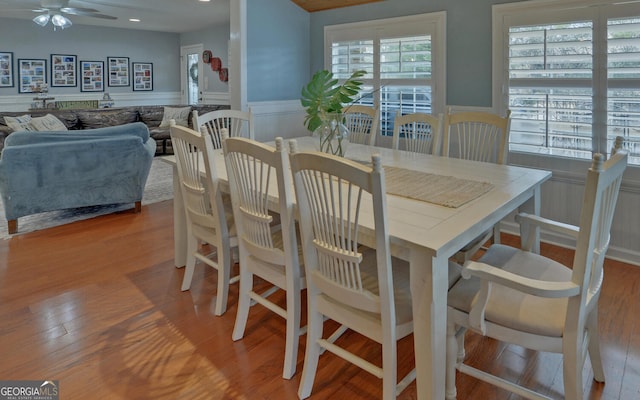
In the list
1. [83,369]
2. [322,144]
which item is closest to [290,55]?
[322,144]

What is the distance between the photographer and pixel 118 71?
9.78 metres

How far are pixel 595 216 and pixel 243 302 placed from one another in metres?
1.55

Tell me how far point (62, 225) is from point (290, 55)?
2.90m

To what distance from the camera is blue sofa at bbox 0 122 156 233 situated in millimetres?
3689

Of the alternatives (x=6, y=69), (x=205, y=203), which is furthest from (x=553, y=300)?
(x=6, y=69)

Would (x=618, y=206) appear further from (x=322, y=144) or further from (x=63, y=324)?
(x=63, y=324)

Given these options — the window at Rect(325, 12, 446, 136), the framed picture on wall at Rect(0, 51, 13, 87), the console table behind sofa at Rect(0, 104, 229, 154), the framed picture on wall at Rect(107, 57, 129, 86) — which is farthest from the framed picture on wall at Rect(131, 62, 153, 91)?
the window at Rect(325, 12, 446, 136)

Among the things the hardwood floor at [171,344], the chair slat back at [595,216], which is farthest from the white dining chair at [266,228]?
the chair slat back at [595,216]

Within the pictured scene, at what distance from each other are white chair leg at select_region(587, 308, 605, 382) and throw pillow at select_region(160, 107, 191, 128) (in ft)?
24.0

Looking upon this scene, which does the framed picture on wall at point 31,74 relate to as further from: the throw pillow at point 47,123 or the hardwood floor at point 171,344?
the hardwood floor at point 171,344

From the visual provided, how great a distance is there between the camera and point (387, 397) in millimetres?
1557

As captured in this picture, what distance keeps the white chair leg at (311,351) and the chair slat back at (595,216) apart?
36.4 inches

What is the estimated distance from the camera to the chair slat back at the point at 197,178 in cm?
218

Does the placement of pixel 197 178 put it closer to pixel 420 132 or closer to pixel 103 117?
pixel 420 132
